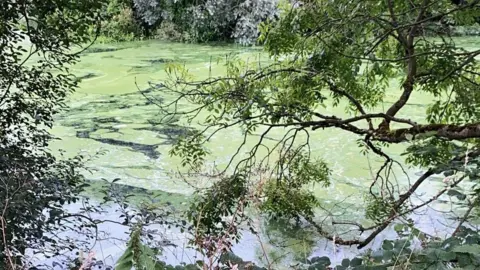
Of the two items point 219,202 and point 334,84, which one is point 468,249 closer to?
point 219,202

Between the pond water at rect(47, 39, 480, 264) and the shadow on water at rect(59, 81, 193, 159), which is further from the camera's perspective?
the shadow on water at rect(59, 81, 193, 159)

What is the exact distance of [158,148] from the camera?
5035 millimetres

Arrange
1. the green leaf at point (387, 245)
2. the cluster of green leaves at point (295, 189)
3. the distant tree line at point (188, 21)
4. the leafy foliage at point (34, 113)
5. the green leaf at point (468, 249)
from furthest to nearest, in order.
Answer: the distant tree line at point (188, 21) < the cluster of green leaves at point (295, 189) < the leafy foliage at point (34, 113) < the green leaf at point (387, 245) < the green leaf at point (468, 249)

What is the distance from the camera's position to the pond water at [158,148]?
3414mm

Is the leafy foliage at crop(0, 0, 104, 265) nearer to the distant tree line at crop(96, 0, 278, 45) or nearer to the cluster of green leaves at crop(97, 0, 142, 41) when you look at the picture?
the distant tree line at crop(96, 0, 278, 45)

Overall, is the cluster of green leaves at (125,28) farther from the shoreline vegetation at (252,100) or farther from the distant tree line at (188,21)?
the shoreline vegetation at (252,100)

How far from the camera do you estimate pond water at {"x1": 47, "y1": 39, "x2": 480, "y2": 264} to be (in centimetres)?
341

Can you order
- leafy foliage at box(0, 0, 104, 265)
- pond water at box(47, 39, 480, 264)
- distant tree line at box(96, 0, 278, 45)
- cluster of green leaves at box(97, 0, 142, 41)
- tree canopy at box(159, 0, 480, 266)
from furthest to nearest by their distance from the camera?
cluster of green leaves at box(97, 0, 142, 41) → distant tree line at box(96, 0, 278, 45) → pond water at box(47, 39, 480, 264) → tree canopy at box(159, 0, 480, 266) → leafy foliage at box(0, 0, 104, 265)

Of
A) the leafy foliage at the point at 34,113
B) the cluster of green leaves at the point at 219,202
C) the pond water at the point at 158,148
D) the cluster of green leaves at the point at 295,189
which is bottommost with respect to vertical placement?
the pond water at the point at 158,148

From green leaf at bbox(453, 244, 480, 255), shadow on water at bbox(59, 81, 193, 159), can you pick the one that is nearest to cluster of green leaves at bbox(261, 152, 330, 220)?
green leaf at bbox(453, 244, 480, 255)

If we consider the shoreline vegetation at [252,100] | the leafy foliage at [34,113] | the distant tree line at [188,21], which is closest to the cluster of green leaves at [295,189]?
the shoreline vegetation at [252,100]

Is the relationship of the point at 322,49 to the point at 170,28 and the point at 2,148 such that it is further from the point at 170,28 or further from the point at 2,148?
the point at 170,28

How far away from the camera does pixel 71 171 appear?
2.32 meters

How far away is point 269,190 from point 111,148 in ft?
8.25
